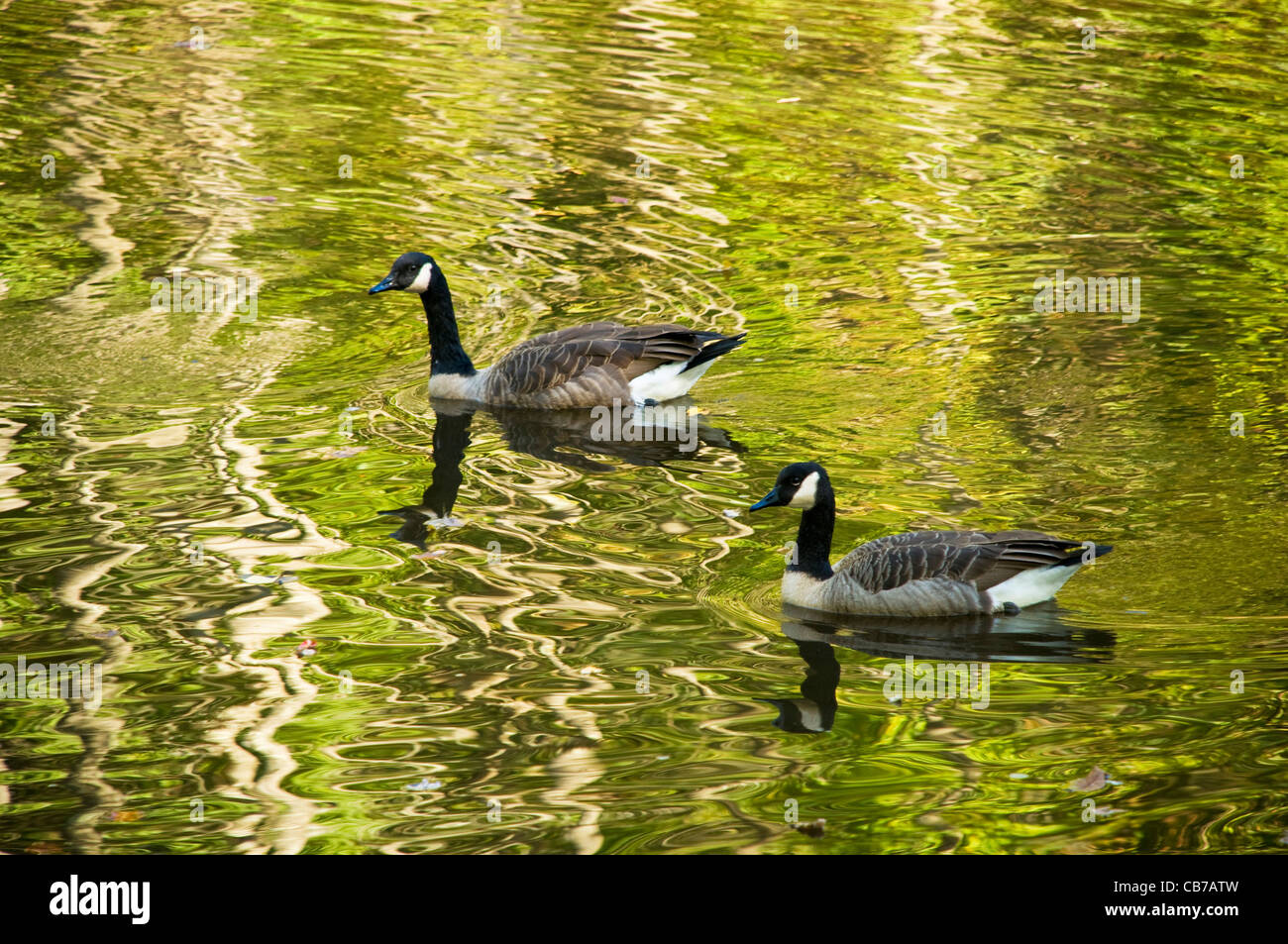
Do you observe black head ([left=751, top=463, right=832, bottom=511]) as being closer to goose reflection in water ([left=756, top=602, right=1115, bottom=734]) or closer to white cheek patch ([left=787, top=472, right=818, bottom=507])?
white cheek patch ([left=787, top=472, right=818, bottom=507])

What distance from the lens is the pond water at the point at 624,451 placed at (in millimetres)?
8250

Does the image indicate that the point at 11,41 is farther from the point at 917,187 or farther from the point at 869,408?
the point at 869,408

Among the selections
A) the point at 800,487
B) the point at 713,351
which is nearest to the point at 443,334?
the point at 713,351

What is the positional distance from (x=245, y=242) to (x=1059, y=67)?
1439cm

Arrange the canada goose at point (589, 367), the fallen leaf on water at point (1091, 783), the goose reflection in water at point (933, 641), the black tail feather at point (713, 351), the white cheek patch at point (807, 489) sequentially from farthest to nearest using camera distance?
the canada goose at point (589, 367)
the black tail feather at point (713, 351)
the white cheek patch at point (807, 489)
the goose reflection in water at point (933, 641)
the fallen leaf on water at point (1091, 783)

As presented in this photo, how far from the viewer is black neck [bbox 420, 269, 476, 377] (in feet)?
46.6

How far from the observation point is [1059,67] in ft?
83.1

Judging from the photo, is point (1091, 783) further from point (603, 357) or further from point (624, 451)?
point (603, 357)

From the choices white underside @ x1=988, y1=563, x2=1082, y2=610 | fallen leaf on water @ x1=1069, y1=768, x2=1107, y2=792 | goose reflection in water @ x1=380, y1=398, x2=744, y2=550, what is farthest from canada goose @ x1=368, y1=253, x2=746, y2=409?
fallen leaf on water @ x1=1069, y1=768, x2=1107, y2=792

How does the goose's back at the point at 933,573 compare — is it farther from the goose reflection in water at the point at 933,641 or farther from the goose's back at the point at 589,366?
the goose's back at the point at 589,366

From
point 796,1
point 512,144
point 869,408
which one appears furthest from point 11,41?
point 869,408

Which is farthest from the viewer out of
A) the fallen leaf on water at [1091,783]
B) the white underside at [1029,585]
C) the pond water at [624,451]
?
the white underside at [1029,585]

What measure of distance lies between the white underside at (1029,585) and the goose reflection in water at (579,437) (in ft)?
11.7

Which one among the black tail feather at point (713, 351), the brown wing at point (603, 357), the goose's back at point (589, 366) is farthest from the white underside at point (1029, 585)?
the goose's back at point (589, 366)
